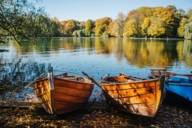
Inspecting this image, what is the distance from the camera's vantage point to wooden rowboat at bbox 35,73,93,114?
1314 centimetres

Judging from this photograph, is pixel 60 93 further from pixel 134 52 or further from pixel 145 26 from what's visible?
pixel 145 26

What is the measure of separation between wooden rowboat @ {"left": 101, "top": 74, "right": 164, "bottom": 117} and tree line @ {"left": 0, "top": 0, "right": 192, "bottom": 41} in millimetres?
10771

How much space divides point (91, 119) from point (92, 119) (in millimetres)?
43

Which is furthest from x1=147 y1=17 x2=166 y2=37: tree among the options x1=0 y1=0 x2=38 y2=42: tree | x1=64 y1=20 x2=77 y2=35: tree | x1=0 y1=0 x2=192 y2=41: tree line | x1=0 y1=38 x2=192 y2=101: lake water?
x1=0 y1=0 x2=38 y2=42: tree

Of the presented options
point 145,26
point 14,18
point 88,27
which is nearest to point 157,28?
point 145,26

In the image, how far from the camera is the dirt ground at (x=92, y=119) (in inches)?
484

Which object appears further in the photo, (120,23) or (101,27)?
(101,27)

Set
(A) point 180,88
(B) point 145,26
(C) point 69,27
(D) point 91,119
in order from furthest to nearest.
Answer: (C) point 69,27 < (B) point 145,26 < (A) point 180,88 < (D) point 91,119

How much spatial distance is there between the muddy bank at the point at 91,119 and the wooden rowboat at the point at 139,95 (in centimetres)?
41

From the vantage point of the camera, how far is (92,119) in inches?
516

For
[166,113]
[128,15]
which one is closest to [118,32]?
[128,15]

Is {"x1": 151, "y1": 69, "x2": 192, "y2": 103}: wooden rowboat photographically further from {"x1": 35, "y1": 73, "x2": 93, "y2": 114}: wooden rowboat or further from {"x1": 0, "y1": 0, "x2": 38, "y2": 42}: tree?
{"x1": 0, "y1": 0, "x2": 38, "y2": 42}: tree

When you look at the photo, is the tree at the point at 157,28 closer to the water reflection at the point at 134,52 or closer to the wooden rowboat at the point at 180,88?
the water reflection at the point at 134,52

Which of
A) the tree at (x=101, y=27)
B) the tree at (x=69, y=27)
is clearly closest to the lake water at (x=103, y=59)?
the tree at (x=101, y=27)
